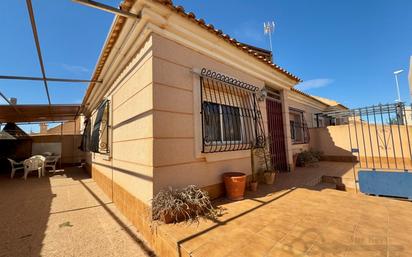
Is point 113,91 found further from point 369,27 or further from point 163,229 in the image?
point 369,27

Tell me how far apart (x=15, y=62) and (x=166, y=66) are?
4.92m

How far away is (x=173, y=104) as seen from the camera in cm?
291

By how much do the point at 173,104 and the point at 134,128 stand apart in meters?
0.95

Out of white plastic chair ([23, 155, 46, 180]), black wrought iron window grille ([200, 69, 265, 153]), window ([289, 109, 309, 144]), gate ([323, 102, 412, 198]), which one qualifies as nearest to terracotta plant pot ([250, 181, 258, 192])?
black wrought iron window grille ([200, 69, 265, 153])

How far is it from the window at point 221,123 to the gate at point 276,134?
1915mm

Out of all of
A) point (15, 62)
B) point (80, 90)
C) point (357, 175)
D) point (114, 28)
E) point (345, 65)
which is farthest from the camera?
point (345, 65)

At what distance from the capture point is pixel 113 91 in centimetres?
474

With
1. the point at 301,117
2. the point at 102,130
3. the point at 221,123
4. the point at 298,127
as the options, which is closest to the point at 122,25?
the point at 221,123

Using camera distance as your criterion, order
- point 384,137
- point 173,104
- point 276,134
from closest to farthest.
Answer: point 173,104, point 276,134, point 384,137

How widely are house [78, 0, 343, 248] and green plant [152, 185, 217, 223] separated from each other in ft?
0.53

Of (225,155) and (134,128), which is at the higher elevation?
(134,128)

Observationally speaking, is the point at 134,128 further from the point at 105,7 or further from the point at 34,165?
the point at 34,165

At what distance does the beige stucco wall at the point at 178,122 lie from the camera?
A: 2.68m

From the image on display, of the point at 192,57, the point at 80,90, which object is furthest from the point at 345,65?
the point at 80,90
